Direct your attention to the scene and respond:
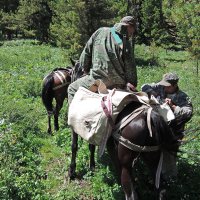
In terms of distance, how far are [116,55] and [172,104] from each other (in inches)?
43.8

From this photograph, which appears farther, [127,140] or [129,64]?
[129,64]

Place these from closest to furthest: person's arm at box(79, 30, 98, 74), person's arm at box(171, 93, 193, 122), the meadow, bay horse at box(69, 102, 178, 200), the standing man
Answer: bay horse at box(69, 102, 178, 200) < the standing man < person's arm at box(171, 93, 193, 122) < the meadow < person's arm at box(79, 30, 98, 74)

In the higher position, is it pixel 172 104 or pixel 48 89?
pixel 172 104

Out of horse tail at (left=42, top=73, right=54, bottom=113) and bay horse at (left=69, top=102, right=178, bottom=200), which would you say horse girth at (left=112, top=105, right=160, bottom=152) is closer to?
bay horse at (left=69, top=102, right=178, bottom=200)

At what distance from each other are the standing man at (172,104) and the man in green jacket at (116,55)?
381 mm

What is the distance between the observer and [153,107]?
501cm

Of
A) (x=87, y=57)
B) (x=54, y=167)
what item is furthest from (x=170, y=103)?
(x=54, y=167)

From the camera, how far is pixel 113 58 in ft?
18.3

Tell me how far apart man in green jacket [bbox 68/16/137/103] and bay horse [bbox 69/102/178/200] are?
84cm

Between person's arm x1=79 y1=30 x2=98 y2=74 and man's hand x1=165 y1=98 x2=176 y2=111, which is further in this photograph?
person's arm x1=79 y1=30 x2=98 y2=74

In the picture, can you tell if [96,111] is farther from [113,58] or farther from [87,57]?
[87,57]

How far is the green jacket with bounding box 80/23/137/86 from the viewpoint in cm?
557

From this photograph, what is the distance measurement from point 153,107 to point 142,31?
3828cm

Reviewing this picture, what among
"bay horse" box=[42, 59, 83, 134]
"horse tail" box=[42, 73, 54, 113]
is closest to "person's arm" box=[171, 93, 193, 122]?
"bay horse" box=[42, 59, 83, 134]
